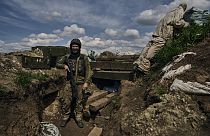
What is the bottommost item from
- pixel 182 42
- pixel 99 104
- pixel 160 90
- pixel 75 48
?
pixel 99 104

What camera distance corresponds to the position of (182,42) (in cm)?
761

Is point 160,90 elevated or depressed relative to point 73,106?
elevated

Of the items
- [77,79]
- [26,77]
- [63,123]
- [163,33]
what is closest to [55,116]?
[63,123]

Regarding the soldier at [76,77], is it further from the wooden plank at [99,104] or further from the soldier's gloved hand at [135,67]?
the soldier's gloved hand at [135,67]

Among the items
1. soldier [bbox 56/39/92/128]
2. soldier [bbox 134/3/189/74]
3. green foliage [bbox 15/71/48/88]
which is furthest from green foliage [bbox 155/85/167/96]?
green foliage [bbox 15/71/48/88]

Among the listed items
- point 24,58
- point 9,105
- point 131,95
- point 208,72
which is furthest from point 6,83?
point 208,72

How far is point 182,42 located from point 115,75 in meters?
2.76

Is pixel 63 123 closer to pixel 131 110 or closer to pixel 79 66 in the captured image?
pixel 79 66

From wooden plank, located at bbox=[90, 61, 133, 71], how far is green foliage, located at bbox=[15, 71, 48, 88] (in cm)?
303

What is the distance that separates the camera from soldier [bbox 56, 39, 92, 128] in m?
6.73

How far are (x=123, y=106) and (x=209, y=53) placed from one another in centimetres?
258

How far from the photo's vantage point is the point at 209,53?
6.10 meters

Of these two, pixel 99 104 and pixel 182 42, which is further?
pixel 182 42

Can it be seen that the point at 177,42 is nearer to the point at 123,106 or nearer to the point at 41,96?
the point at 123,106
